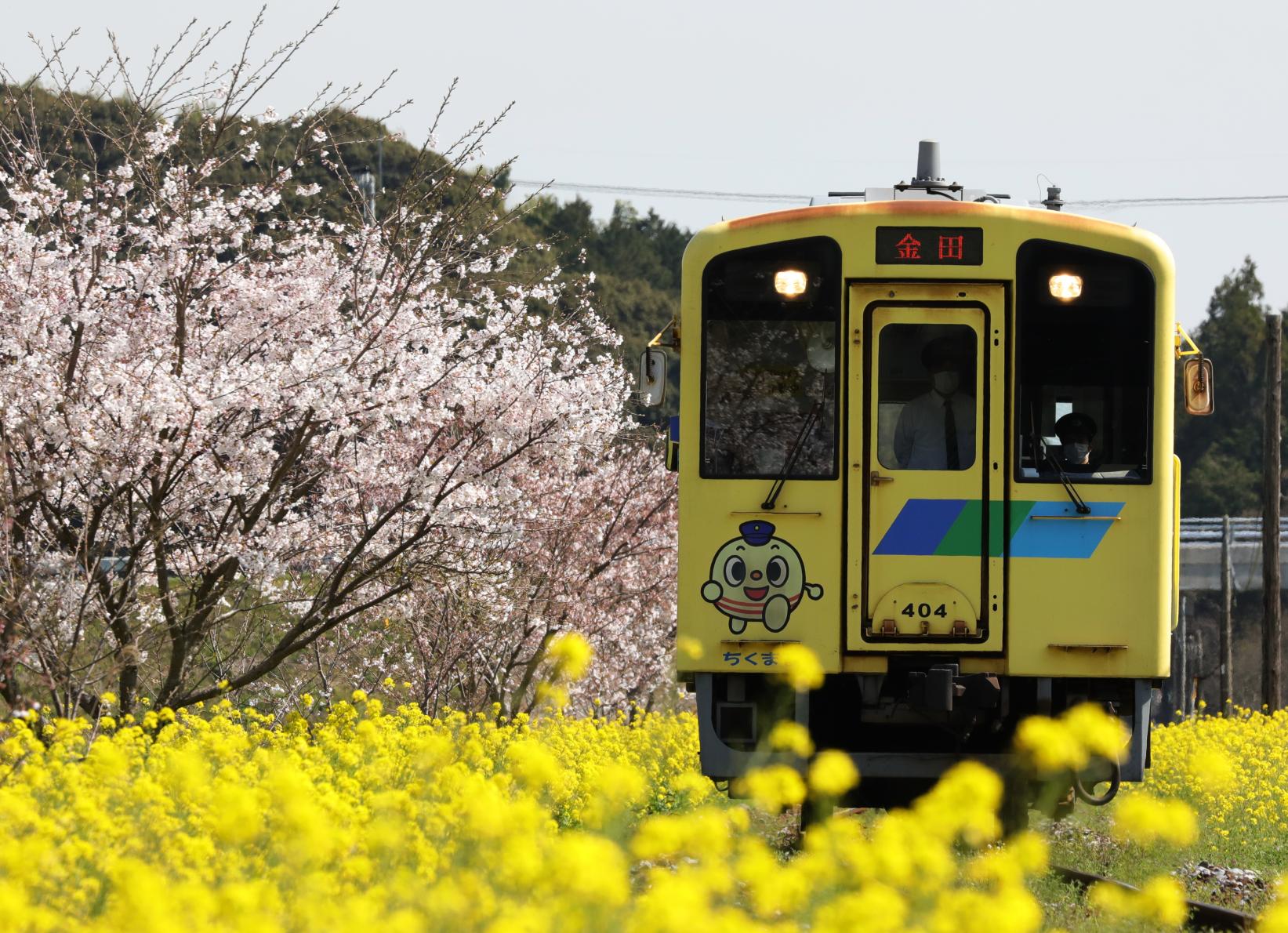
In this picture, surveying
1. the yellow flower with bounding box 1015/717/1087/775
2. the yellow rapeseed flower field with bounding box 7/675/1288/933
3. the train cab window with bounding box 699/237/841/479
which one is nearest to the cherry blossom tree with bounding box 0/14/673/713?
the yellow rapeseed flower field with bounding box 7/675/1288/933

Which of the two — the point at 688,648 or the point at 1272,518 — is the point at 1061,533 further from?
the point at 1272,518

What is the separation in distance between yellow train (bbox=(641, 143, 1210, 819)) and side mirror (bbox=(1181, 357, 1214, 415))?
0.04ft

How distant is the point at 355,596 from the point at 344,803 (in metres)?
5.58

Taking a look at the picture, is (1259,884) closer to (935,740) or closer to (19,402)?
(935,740)

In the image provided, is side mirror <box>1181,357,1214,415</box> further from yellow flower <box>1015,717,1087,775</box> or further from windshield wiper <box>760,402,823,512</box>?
yellow flower <box>1015,717,1087,775</box>

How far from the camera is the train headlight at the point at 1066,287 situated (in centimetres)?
710

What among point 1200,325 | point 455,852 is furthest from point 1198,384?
point 1200,325

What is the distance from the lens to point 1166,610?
711 centimetres

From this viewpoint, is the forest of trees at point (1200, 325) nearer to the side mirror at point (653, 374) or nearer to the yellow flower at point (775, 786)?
the side mirror at point (653, 374)

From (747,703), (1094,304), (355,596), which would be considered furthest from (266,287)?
(1094,304)

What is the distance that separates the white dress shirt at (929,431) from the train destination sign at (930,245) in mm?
588

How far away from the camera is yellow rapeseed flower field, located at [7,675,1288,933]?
3.26 m

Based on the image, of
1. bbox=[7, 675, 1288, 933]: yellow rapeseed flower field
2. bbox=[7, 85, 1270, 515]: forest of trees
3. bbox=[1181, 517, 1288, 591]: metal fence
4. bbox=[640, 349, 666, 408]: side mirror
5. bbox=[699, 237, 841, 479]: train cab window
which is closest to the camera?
bbox=[7, 675, 1288, 933]: yellow rapeseed flower field

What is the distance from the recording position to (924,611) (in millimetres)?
7020
